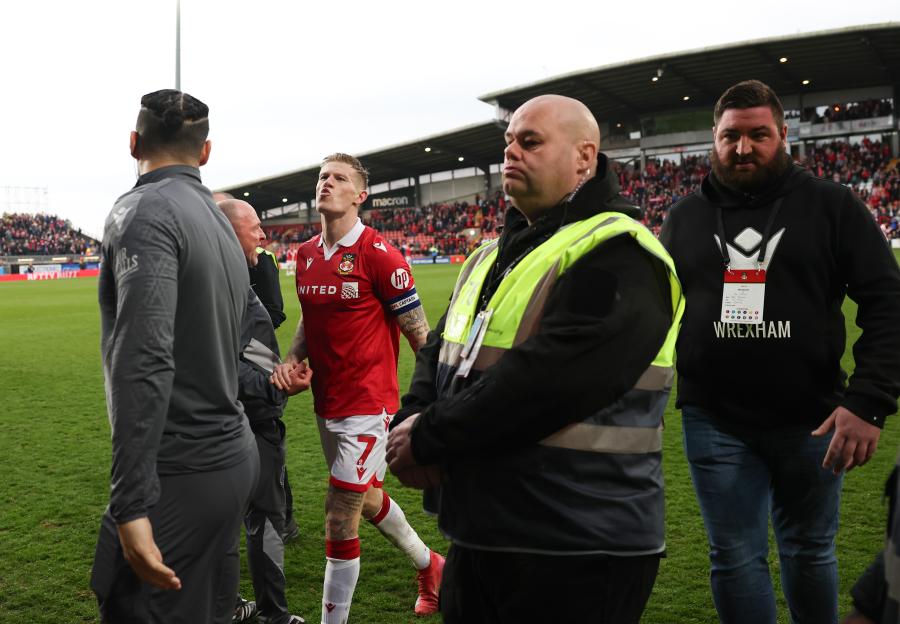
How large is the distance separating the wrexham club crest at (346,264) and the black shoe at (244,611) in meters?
1.64

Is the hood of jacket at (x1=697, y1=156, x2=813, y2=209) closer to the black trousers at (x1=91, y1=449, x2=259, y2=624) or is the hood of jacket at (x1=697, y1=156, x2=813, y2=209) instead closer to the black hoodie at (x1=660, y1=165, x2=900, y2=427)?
the black hoodie at (x1=660, y1=165, x2=900, y2=427)

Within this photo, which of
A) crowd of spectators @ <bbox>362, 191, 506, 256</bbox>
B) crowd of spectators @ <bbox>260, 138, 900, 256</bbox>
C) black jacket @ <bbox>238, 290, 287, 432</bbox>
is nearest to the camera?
black jacket @ <bbox>238, 290, 287, 432</bbox>

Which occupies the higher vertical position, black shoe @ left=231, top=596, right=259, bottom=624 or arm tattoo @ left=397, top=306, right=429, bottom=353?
arm tattoo @ left=397, top=306, right=429, bottom=353

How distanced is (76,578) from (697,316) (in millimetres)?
3455

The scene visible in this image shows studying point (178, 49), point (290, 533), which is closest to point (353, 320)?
point (290, 533)

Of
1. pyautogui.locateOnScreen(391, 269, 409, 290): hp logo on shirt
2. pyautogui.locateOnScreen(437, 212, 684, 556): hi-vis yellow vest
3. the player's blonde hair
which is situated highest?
the player's blonde hair

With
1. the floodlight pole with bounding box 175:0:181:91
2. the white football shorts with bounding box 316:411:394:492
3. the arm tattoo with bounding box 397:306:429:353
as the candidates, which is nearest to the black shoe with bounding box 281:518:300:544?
the white football shorts with bounding box 316:411:394:492

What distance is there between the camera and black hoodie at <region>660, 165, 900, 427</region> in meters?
2.66

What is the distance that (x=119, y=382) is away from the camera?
1.89 m

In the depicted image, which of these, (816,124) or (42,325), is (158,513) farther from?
(816,124)

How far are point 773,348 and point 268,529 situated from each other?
7.69 feet

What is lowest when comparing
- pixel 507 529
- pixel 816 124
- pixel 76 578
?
pixel 76 578

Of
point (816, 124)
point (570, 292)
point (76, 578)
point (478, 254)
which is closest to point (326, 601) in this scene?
point (76, 578)

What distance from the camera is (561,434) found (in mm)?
1839
